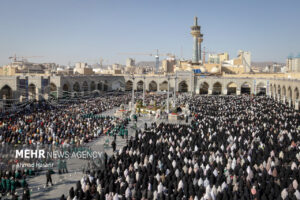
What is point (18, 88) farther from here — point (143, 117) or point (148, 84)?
point (148, 84)

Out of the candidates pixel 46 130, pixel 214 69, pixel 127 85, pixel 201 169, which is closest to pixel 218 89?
pixel 214 69

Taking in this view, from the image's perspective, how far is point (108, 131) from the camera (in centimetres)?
1681

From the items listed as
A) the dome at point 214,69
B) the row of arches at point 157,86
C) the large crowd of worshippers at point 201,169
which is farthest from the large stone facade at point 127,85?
the large crowd of worshippers at point 201,169

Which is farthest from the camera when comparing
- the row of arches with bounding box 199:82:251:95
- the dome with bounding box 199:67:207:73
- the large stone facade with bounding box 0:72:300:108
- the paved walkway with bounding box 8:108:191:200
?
the dome with bounding box 199:67:207:73

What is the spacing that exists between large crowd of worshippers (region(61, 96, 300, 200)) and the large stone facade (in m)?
12.3

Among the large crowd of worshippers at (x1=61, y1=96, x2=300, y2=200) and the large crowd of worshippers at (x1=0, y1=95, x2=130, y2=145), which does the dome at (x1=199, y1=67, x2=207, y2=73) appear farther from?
the large crowd of worshippers at (x1=61, y1=96, x2=300, y2=200)

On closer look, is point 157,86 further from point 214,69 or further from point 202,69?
point 214,69

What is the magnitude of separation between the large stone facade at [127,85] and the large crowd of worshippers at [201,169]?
12300 millimetres

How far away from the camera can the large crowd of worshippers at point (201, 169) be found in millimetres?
7816

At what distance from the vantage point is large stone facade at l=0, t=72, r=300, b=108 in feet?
99.7

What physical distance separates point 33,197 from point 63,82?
31.6m

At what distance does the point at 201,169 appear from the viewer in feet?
30.7

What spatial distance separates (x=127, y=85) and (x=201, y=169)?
151 feet

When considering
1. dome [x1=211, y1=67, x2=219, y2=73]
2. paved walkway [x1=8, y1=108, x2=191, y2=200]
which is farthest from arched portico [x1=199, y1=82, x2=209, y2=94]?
paved walkway [x1=8, y1=108, x2=191, y2=200]
